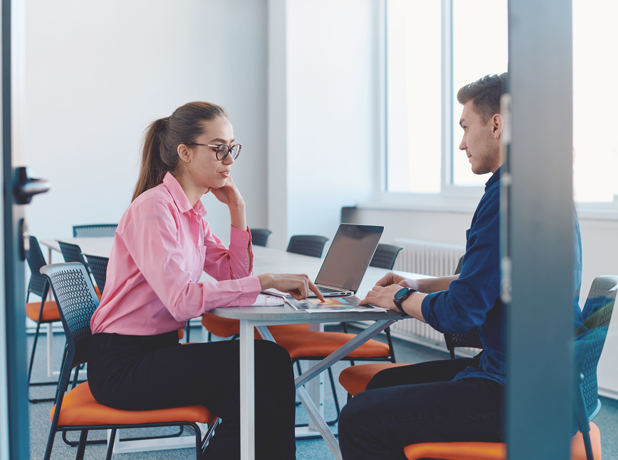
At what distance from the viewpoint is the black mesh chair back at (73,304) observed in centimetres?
170

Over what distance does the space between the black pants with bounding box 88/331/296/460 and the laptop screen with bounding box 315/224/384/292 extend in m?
0.39

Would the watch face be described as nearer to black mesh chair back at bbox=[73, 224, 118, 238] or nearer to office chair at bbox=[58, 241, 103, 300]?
office chair at bbox=[58, 241, 103, 300]

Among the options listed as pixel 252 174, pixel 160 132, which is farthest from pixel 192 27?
pixel 160 132

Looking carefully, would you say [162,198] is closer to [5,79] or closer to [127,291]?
[127,291]

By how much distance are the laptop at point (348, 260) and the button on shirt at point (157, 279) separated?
378 millimetres

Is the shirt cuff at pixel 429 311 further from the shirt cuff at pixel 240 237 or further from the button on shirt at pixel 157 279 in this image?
the shirt cuff at pixel 240 237

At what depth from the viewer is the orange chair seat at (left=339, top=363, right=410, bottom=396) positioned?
1914 millimetres

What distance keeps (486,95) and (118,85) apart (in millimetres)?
4113

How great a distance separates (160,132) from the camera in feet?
6.53

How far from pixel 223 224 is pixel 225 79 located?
4.39 feet

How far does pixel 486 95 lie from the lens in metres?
1.52

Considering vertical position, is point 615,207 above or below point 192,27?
below

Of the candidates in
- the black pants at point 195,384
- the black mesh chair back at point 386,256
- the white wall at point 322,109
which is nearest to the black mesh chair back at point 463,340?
the black mesh chair back at point 386,256

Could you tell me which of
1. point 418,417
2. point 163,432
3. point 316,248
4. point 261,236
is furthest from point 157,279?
point 261,236
